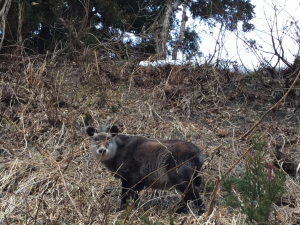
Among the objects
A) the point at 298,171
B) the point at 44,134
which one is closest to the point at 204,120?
the point at 298,171

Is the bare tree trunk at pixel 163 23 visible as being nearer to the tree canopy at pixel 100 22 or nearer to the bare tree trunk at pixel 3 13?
the tree canopy at pixel 100 22

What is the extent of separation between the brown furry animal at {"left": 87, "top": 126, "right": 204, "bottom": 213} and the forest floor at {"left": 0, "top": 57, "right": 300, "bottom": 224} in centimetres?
26

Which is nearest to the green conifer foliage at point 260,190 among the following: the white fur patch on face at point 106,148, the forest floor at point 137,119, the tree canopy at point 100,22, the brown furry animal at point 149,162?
the forest floor at point 137,119

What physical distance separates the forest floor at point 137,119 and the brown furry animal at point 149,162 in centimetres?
26

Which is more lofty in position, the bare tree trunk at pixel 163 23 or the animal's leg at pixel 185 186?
the bare tree trunk at pixel 163 23

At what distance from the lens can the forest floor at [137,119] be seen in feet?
17.0

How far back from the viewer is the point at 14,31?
9.55 meters

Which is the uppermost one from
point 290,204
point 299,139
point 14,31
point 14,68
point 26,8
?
point 26,8

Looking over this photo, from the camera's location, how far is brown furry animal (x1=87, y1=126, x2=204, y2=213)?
4766 mm

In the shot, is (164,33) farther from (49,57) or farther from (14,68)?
(14,68)

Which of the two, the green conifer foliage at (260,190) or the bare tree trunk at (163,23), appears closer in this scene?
the green conifer foliage at (260,190)

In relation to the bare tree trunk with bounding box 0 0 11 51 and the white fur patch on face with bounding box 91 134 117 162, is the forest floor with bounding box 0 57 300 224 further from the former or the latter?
the bare tree trunk with bounding box 0 0 11 51

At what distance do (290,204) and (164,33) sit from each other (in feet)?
26.1

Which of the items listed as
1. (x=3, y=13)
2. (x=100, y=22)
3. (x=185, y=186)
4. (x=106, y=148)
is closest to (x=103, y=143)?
(x=106, y=148)
